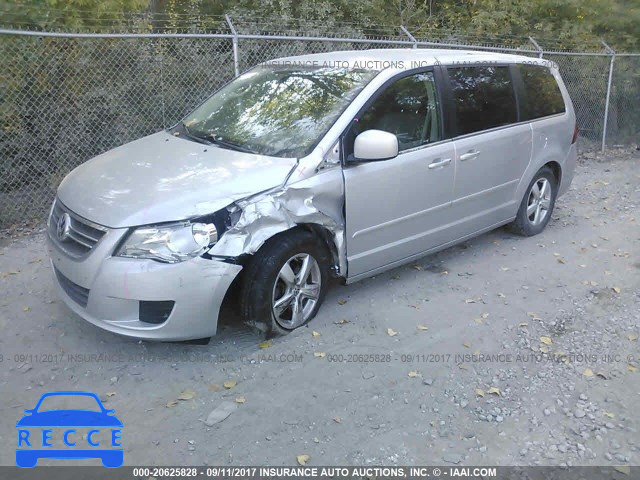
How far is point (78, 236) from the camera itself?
372 centimetres

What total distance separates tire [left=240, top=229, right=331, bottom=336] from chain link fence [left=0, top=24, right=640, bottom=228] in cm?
349

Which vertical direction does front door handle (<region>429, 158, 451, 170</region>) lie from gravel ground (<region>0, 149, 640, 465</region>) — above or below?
above

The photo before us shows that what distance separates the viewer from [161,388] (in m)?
3.58

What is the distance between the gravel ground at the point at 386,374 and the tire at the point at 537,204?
0.79 meters

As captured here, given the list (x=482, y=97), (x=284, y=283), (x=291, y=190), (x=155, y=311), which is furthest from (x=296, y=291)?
(x=482, y=97)

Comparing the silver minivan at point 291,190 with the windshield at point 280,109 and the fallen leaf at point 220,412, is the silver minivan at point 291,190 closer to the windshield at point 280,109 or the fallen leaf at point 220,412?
the windshield at point 280,109

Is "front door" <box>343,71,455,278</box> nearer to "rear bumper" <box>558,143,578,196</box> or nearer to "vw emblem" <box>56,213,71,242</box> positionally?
"vw emblem" <box>56,213,71,242</box>

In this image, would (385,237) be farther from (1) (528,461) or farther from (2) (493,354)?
(1) (528,461)

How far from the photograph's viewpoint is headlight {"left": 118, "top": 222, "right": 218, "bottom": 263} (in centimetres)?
350

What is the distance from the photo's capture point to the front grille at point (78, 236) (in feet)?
11.8

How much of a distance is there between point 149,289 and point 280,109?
5.72ft

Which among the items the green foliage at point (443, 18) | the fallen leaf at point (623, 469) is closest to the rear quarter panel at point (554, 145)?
the fallen leaf at point (623, 469)


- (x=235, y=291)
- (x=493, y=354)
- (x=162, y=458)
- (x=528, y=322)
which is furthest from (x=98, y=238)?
(x=528, y=322)

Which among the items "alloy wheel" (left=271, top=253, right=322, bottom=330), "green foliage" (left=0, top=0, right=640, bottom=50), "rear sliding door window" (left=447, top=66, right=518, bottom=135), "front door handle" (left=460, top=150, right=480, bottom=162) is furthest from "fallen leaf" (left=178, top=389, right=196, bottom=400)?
"green foliage" (left=0, top=0, right=640, bottom=50)
